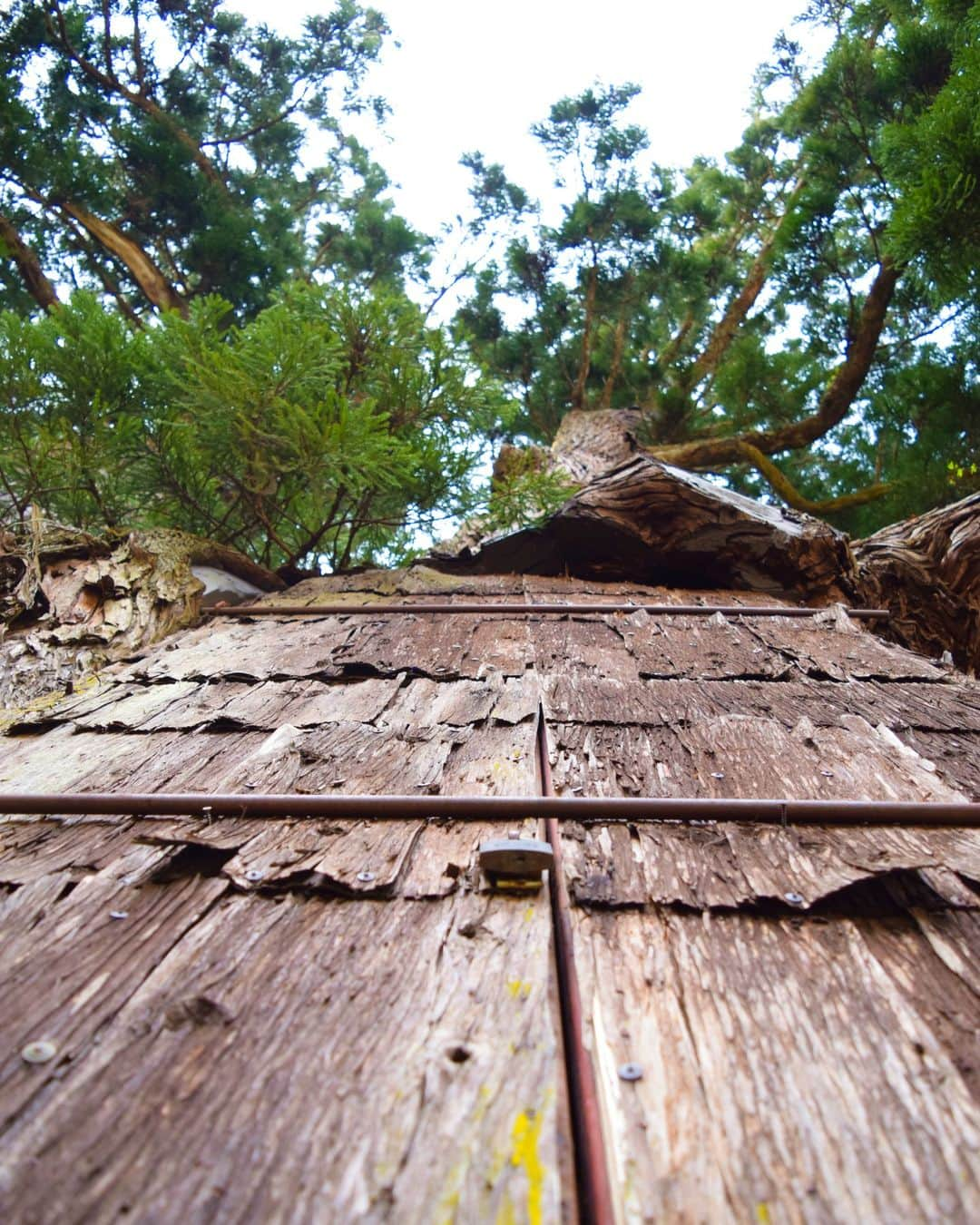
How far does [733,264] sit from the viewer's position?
8117mm

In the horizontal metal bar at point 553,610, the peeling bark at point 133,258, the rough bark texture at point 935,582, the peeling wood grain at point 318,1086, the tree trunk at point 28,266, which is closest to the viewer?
the peeling wood grain at point 318,1086

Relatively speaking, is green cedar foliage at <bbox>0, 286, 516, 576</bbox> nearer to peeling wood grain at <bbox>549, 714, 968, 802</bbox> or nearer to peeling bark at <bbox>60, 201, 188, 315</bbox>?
peeling wood grain at <bbox>549, 714, 968, 802</bbox>

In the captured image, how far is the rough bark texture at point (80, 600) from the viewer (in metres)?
2.12

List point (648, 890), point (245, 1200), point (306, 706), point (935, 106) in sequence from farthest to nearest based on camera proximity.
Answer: point (935, 106)
point (306, 706)
point (648, 890)
point (245, 1200)

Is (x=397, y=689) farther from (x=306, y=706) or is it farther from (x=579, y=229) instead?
(x=579, y=229)

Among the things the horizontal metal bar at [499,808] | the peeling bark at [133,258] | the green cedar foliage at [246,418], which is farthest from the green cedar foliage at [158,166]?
the horizontal metal bar at [499,808]

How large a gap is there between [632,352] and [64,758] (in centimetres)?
767

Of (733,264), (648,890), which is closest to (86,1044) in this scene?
(648,890)

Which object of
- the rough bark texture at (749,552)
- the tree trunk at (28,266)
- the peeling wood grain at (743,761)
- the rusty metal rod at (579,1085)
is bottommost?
the rusty metal rod at (579,1085)

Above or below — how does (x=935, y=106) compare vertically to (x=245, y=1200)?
above

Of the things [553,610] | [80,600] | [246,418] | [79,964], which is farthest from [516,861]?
[246,418]

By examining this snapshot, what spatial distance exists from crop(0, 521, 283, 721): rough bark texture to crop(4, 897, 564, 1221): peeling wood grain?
133 cm

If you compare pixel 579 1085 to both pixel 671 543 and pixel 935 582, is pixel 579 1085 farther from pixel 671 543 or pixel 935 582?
pixel 935 582

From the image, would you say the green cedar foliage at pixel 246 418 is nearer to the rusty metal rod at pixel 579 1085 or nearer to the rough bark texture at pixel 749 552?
the rough bark texture at pixel 749 552
